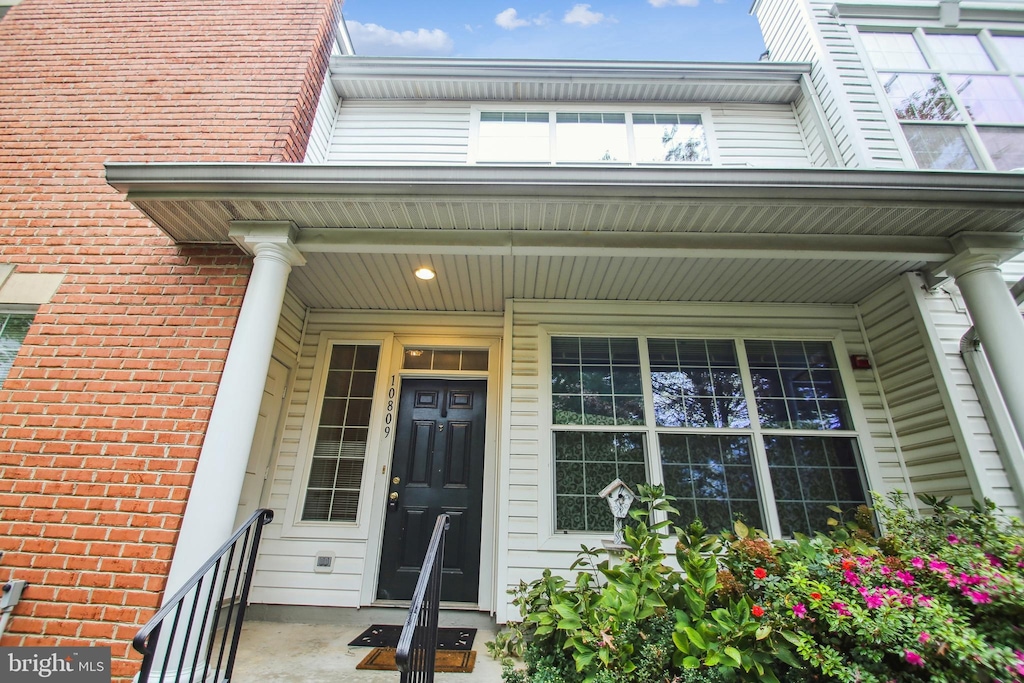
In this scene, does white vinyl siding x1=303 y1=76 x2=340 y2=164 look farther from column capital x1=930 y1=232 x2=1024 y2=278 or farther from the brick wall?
column capital x1=930 y1=232 x2=1024 y2=278

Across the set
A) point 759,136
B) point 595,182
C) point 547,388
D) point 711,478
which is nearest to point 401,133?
point 595,182

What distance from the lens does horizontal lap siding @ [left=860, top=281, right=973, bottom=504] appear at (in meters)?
3.26

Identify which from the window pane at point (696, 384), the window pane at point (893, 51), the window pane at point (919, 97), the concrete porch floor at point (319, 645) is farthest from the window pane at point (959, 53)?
the concrete porch floor at point (319, 645)

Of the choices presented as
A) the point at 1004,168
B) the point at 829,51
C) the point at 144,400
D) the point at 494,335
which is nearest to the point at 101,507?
the point at 144,400

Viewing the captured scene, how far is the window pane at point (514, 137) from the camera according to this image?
4.75 m

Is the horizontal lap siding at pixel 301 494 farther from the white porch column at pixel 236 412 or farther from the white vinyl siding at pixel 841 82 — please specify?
the white vinyl siding at pixel 841 82

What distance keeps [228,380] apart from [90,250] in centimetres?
188

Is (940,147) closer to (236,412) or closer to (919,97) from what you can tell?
(919,97)

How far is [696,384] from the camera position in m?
4.03

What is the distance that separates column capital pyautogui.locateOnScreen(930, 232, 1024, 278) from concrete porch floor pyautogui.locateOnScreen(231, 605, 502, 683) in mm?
4052

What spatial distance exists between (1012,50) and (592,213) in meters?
5.86

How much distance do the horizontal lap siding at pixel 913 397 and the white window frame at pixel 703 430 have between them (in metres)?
0.25

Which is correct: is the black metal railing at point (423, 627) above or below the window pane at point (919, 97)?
below

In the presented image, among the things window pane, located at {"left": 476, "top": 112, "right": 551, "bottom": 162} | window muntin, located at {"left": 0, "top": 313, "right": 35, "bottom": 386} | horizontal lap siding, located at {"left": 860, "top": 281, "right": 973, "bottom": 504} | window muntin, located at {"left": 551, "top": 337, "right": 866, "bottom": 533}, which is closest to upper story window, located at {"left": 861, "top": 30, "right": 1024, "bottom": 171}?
horizontal lap siding, located at {"left": 860, "top": 281, "right": 973, "bottom": 504}
